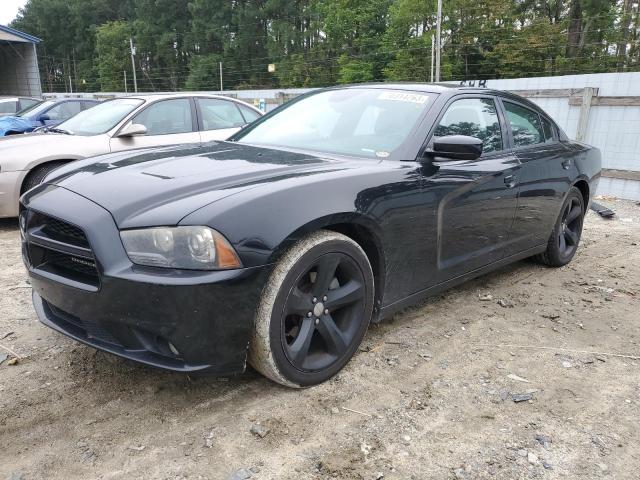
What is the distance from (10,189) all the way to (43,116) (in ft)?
16.1

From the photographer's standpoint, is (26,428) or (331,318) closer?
(26,428)

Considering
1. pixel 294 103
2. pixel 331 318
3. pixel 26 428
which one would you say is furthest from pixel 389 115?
pixel 26 428

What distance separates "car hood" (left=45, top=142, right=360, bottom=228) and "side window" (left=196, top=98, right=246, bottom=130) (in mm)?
3602

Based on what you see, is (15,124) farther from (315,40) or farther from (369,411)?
(315,40)

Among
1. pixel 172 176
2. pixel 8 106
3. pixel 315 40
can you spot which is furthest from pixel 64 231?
pixel 315 40

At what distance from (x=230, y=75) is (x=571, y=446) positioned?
60.5 m

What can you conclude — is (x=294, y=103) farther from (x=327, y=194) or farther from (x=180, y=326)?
(x=180, y=326)

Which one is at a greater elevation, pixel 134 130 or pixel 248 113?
pixel 248 113

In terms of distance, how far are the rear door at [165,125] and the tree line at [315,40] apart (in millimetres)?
26847

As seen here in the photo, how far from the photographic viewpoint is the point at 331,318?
2709 mm

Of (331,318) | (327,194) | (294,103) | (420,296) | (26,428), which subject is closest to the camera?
(26,428)

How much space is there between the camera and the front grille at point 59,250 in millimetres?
2283

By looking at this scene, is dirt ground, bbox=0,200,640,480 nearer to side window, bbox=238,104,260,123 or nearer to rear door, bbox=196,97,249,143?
rear door, bbox=196,97,249,143

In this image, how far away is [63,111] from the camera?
1018cm
